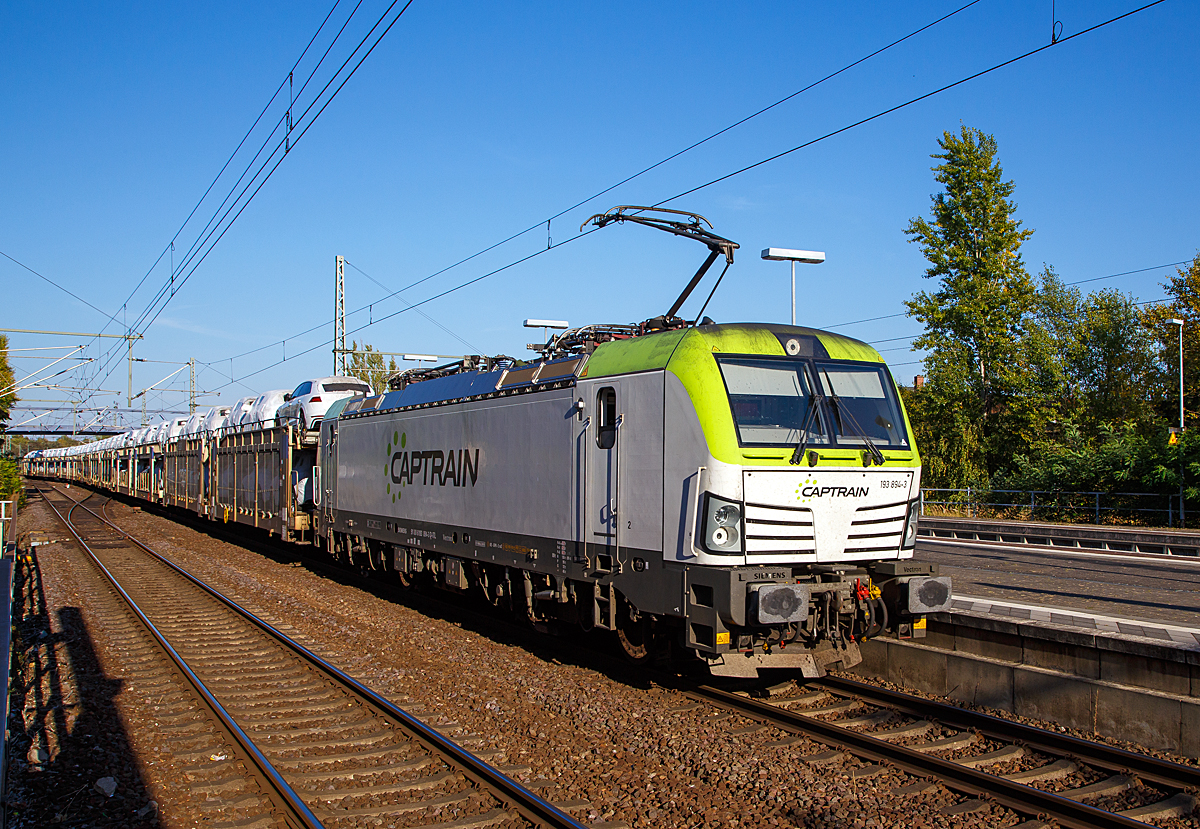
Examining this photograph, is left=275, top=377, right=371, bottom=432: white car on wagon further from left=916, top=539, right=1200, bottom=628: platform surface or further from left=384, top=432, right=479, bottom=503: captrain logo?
left=916, top=539, right=1200, bottom=628: platform surface

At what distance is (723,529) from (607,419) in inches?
79.7

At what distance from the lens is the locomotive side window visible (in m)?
8.99

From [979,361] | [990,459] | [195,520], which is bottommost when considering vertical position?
[195,520]

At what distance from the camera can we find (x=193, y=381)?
5488 centimetres

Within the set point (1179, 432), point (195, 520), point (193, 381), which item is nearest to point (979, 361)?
point (1179, 432)

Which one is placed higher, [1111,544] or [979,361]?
[979,361]

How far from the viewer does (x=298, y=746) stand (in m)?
7.44

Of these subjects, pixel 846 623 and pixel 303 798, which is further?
pixel 846 623

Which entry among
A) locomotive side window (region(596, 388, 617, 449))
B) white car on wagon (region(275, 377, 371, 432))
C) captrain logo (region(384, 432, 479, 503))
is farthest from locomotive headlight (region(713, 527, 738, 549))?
white car on wagon (region(275, 377, 371, 432))

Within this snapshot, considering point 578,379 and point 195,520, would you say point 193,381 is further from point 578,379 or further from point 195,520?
point 578,379

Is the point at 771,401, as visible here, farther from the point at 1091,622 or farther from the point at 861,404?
the point at 1091,622

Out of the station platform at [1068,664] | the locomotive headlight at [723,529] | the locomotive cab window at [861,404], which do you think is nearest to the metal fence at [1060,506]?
the station platform at [1068,664]

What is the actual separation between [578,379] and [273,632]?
5930mm

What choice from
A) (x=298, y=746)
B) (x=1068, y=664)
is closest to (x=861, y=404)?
(x=1068, y=664)
